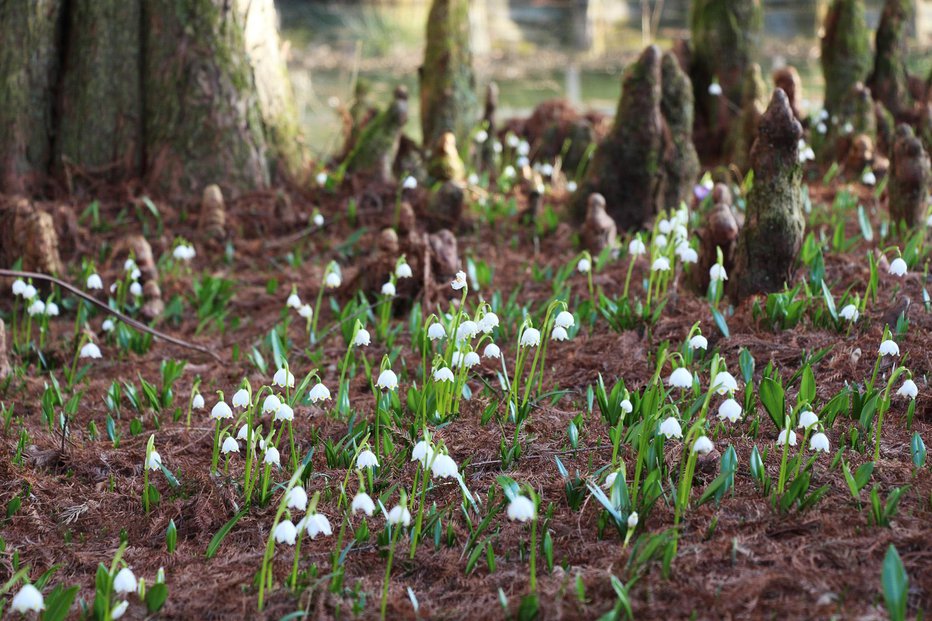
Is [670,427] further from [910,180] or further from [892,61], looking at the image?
[892,61]

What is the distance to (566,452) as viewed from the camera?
393 centimetres

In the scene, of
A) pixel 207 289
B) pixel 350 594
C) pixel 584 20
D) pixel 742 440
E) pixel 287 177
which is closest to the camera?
pixel 350 594

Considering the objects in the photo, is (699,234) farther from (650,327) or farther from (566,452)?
(566,452)

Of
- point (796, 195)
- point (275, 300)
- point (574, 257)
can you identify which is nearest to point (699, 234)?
point (796, 195)

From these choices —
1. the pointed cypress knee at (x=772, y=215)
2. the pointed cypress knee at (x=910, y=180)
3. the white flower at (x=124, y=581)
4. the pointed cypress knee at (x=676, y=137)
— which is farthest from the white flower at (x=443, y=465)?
the pointed cypress knee at (x=676, y=137)

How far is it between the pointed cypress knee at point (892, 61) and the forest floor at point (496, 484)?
4.11 metres

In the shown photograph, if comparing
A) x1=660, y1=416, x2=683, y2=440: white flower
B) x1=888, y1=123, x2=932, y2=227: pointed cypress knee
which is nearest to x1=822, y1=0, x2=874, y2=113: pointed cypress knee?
x1=888, y1=123, x2=932, y2=227: pointed cypress knee

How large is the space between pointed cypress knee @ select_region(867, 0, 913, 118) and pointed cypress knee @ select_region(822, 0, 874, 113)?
285mm

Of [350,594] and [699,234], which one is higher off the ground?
[699,234]

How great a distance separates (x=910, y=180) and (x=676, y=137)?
65.2 inches

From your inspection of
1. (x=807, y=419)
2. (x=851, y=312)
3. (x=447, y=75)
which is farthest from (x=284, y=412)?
(x=447, y=75)

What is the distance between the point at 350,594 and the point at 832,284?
337cm

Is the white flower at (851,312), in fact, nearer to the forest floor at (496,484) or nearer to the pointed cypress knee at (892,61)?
the forest floor at (496,484)

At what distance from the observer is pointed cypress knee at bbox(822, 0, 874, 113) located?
9148mm
